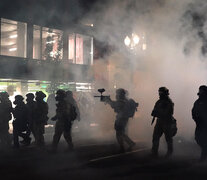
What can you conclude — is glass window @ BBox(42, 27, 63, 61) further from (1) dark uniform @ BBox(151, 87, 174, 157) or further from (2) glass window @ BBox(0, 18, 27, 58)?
(1) dark uniform @ BBox(151, 87, 174, 157)

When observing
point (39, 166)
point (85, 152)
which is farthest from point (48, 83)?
point (39, 166)

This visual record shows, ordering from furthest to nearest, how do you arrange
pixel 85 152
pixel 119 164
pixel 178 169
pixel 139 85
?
pixel 139 85
pixel 85 152
pixel 119 164
pixel 178 169

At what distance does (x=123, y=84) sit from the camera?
1677cm

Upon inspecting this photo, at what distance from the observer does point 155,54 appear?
17094 millimetres

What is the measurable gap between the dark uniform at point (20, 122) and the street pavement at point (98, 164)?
29cm

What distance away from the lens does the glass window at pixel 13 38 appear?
679 inches

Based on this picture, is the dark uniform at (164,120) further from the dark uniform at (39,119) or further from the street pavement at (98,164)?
the dark uniform at (39,119)

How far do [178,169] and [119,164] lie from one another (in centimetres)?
109

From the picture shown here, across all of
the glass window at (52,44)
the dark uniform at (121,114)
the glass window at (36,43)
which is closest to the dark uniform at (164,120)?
the dark uniform at (121,114)

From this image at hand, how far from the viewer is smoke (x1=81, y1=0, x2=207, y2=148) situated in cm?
1209

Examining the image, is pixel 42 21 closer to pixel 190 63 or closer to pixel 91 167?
pixel 190 63

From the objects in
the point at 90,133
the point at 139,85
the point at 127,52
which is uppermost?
the point at 127,52

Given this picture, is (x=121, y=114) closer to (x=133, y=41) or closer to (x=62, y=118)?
(x=62, y=118)

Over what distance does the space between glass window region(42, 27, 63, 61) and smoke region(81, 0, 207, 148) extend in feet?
8.87
